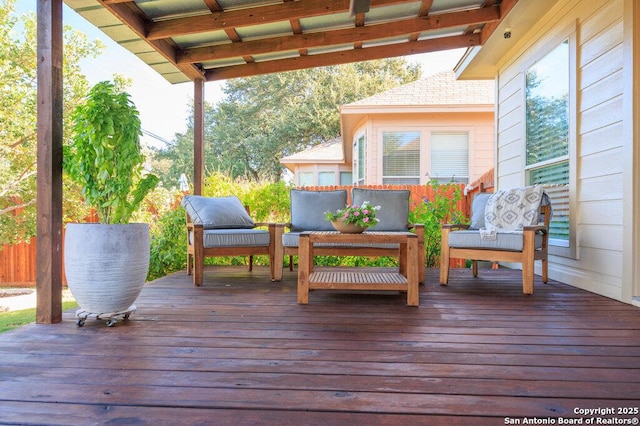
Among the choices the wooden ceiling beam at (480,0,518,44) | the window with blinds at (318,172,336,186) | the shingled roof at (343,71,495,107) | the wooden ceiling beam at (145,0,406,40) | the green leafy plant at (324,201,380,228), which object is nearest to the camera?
the green leafy plant at (324,201,380,228)

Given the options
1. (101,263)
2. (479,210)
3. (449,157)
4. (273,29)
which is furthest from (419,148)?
(101,263)

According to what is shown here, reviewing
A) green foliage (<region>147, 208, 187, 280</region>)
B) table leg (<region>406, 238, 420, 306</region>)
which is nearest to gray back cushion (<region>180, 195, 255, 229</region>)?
green foliage (<region>147, 208, 187, 280</region>)

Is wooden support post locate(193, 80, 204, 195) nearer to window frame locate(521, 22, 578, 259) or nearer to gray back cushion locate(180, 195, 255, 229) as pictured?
gray back cushion locate(180, 195, 255, 229)

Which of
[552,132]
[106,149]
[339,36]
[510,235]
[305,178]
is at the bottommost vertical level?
[510,235]

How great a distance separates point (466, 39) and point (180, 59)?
10.9ft

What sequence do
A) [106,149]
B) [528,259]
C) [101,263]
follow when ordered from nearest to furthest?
[101,263], [106,149], [528,259]

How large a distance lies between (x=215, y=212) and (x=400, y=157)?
17.0 ft

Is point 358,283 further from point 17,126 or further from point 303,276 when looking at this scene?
point 17,126

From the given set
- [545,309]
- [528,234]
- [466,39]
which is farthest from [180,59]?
[545,309]

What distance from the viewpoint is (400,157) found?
833 cm

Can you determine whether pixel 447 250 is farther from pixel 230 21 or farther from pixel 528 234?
pixel 230 21

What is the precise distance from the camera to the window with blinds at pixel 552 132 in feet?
12.7

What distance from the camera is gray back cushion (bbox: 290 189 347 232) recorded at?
14.8 ft

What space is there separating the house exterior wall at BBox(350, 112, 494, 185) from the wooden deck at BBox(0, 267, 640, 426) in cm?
553
